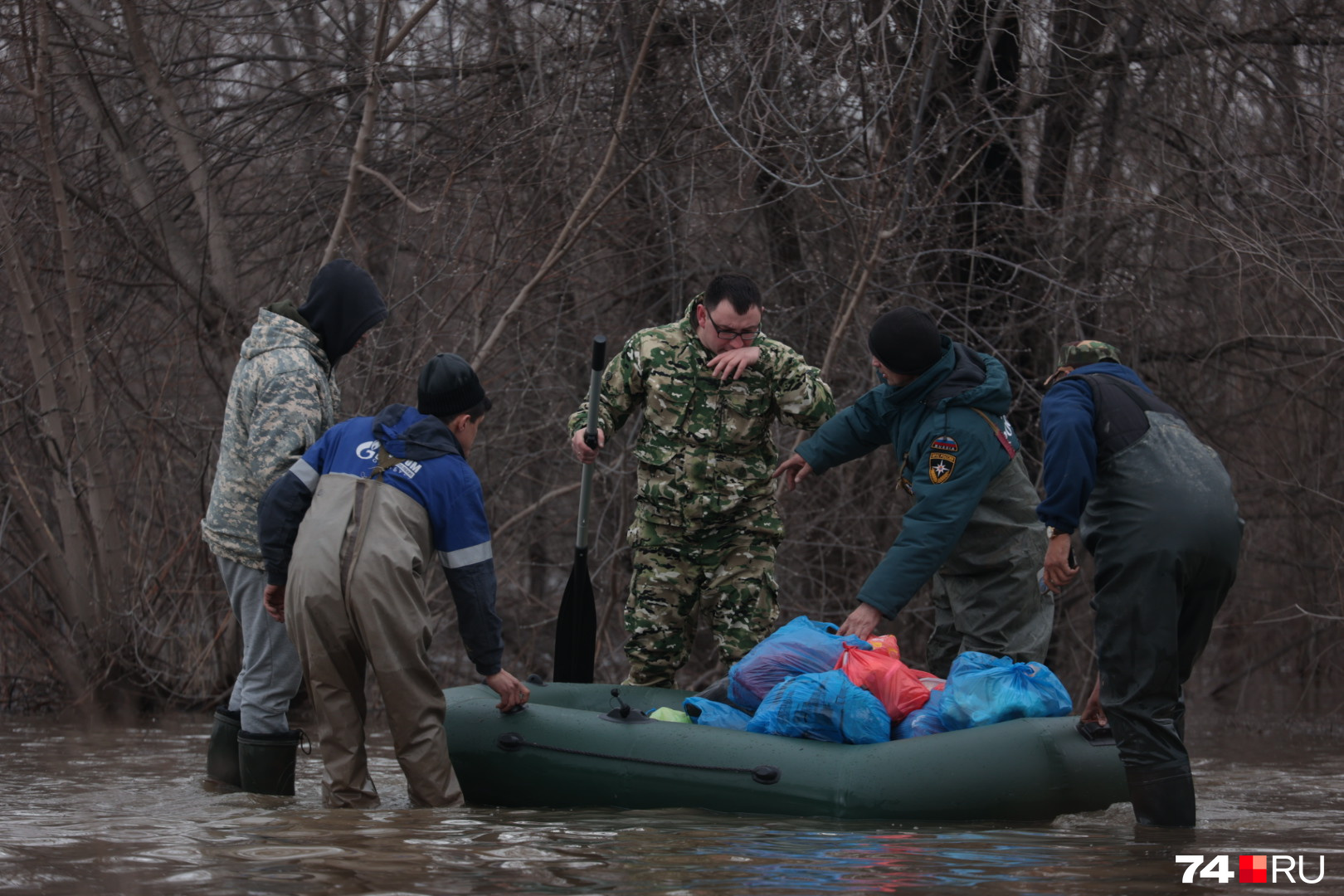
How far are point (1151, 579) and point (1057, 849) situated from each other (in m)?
0.84

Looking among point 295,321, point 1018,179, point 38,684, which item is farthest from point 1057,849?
point 38,684

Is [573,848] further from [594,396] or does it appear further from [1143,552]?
[594,396]

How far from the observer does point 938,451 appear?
505 centimetres

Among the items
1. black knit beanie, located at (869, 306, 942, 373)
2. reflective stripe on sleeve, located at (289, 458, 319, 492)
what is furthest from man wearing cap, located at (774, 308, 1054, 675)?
reflective stripe on sleeve, located at (289, 458, 319, 492)

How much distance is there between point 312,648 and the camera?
4457 mm

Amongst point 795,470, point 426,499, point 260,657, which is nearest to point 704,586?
point 795,470

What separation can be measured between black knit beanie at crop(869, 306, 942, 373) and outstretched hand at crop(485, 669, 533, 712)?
1.74 metres

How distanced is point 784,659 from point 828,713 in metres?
0.32

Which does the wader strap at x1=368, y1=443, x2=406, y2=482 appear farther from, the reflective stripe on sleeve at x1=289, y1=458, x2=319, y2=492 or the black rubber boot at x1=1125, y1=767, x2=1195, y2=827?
the black rubber boot at x1=1125, y1=767, x2=1195, y2=827

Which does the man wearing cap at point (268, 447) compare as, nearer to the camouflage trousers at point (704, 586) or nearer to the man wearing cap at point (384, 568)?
the man wearing cap at point (384, 568)

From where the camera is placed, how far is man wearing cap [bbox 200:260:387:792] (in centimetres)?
491

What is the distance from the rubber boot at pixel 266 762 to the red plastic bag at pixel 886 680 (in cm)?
196

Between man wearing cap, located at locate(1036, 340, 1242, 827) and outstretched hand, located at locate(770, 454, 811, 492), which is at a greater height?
outstretched hand, located at locate(770, 454, 811, 492)

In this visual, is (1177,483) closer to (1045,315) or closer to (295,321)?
(295,321)
